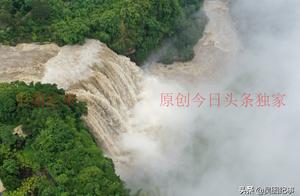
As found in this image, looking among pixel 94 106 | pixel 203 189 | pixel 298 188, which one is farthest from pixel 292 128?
pixel 94 106

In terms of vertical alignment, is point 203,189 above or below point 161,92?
below

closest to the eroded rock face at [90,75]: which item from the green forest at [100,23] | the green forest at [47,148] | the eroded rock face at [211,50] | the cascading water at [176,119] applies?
the cascading water at [176,119]

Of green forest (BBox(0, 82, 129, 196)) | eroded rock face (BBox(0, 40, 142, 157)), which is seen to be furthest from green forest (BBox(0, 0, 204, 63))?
green forest (BBox(0, 82, 129, 196))

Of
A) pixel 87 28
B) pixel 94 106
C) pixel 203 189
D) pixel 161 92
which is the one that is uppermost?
pixel 87 28

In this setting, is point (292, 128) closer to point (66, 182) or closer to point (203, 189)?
point (203, 189)

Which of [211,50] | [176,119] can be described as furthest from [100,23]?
[211,50]

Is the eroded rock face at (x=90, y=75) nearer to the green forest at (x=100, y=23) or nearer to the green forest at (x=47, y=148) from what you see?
the green forest at (x=100, y=23)

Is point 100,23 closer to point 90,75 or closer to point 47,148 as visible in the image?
point 90,75

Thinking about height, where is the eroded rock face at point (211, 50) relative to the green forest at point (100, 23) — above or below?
below
